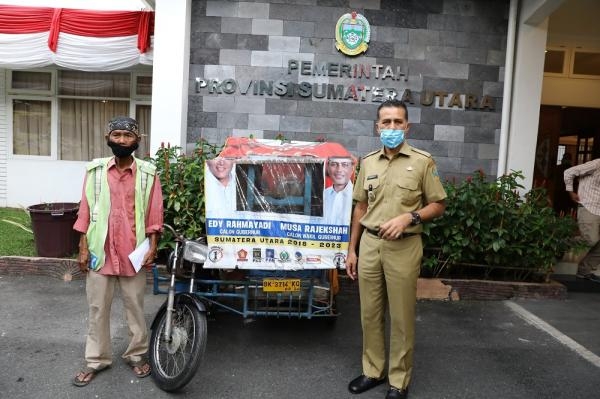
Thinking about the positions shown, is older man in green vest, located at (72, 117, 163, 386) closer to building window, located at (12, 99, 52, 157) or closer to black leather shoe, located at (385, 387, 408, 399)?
black leather shoe, located at (385, 387, 408, 399)

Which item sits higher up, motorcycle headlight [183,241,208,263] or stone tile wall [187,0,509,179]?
stone tile wall [187,0,509,179]

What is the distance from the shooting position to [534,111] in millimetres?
6180

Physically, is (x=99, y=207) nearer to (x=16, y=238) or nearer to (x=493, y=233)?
(x=493, y=233)

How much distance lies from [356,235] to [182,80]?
11.9ft

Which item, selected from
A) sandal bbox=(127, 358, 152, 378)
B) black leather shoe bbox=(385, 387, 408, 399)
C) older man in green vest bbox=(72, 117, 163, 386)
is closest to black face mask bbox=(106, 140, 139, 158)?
older man in green vest bbox=(72, 117, 163, 386)

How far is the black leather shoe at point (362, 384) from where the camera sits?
3.21 meters

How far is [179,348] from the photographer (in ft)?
10.7

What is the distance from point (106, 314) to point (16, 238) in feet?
13.7

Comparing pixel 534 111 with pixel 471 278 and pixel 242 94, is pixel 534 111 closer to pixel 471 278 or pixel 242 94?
pixel 471 278

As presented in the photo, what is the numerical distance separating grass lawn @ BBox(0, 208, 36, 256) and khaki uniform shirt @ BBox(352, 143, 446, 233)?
184 inches

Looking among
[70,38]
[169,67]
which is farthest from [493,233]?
[70,38]

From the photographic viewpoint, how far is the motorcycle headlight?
335cm

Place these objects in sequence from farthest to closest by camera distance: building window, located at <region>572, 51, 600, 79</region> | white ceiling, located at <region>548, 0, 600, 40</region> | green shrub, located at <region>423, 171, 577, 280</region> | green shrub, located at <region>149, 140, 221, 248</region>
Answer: building window, located at <region>572, 51, 600, 79</region>, white ceiling, located at <region>548, 0, 600, 40</region>, green shrub, located at <region>423, 171, 577, 280</region>, green shrub, located at <region>149, 140, 221, 248</region>

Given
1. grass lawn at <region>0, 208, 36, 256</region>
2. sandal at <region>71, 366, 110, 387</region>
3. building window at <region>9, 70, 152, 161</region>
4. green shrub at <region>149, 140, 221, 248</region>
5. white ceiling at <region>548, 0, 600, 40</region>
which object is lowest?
sandal at <region>71, 366, 110, 387</region>
